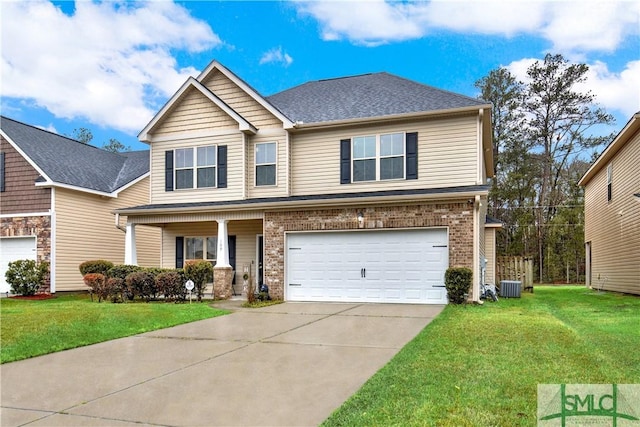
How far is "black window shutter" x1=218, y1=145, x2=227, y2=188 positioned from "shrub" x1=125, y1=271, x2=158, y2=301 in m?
3.96

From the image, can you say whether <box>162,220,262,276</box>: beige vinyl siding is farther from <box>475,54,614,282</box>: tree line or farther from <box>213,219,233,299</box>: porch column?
<box>475,54,614,282</box>: tree line

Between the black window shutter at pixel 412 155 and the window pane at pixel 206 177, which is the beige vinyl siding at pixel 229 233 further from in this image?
the black window shutter at pixel 412 155

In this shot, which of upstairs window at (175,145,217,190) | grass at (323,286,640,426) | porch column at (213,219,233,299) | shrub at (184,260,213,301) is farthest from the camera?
upstairs window at (175,145,217,190)

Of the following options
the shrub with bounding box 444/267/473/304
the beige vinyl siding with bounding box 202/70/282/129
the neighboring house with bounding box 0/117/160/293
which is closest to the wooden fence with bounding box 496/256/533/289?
the shrub with bounding box 444/267/473/304

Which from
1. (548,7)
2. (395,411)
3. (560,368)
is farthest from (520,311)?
(548,7)

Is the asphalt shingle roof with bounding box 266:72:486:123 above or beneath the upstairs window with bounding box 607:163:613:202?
above

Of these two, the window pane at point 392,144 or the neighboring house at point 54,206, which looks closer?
the window pane at point 392,144

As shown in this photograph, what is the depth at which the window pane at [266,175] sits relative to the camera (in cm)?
1658

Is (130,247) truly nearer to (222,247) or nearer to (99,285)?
(99,285)

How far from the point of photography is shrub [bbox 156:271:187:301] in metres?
14.6

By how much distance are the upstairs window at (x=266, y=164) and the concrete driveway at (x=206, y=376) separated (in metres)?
7.67

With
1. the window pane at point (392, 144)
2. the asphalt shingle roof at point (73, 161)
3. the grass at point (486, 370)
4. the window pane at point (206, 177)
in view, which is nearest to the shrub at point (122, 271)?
the window pane at point (206, 177)

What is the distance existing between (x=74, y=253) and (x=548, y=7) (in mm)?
20860

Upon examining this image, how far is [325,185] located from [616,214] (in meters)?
12.2
